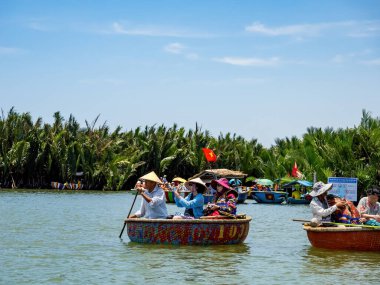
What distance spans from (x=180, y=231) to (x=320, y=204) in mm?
2953

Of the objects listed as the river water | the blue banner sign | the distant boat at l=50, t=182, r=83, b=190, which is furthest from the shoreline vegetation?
the river water

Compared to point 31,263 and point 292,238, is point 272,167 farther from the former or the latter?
point 31,263

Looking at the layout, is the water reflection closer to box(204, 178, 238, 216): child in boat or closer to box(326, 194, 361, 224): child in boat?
box(204, 178, 238, 216): child in boat

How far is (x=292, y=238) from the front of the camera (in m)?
19.9

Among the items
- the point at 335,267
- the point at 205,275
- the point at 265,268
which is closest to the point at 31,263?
the point at 205,275

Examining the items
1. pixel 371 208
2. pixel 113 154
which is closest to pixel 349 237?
pixel 371 208

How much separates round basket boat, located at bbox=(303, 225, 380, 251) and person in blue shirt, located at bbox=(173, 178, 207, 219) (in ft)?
7.70

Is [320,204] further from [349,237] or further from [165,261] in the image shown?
[165,261]

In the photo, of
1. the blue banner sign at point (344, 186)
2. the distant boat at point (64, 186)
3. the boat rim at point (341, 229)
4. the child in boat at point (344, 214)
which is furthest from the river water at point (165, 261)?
the distant boat at point (64, 186)

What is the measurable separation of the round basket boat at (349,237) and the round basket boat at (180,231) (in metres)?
1.91

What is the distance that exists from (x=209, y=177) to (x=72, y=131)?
11129mm

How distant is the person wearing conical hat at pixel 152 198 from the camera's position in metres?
15.3

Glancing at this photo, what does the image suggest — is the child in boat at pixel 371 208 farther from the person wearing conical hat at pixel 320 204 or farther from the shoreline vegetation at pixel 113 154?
the shoreline vegetation at pixel 113 154

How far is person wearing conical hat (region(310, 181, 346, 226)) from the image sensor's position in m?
14.9
